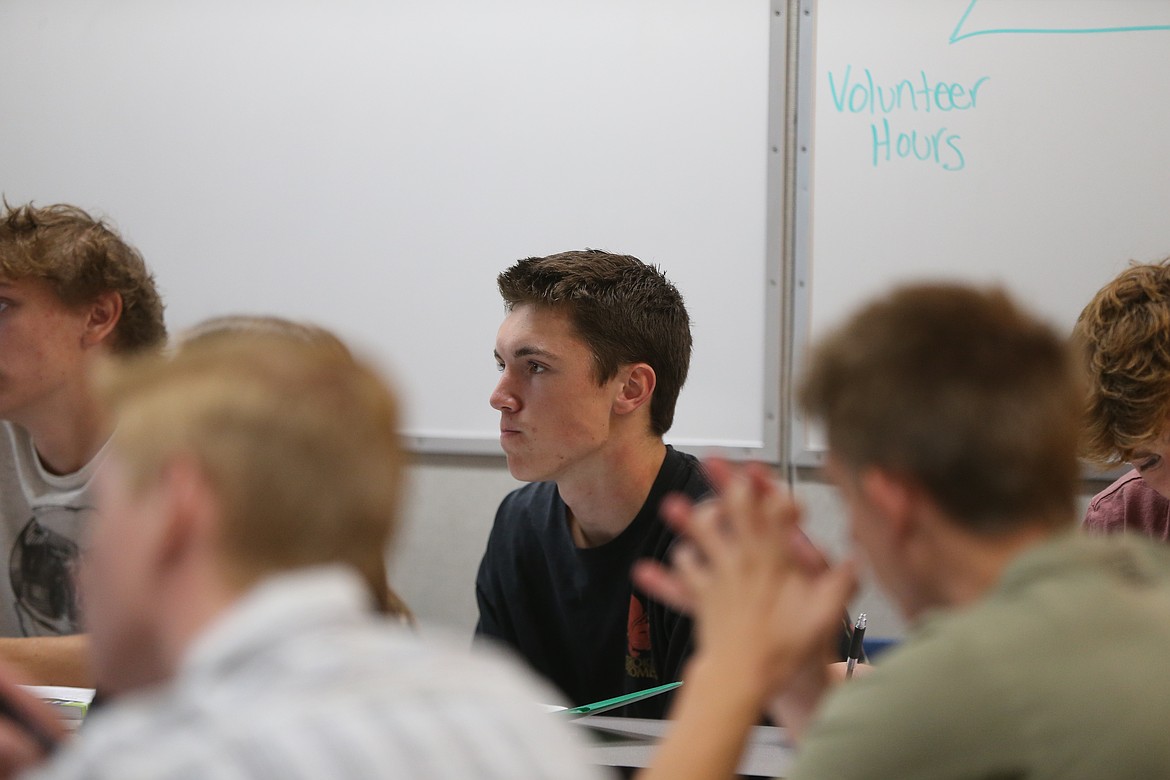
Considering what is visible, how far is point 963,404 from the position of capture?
2.71ft

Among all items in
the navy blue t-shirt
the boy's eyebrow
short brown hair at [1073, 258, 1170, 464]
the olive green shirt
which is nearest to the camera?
the olive green shirt

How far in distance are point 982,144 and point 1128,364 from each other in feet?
3.74

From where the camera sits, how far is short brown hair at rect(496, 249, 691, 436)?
1938 millimetres

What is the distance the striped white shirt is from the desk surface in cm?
58

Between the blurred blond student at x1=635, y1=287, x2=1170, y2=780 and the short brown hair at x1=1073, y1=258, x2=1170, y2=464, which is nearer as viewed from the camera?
the blurred blond student at x1=635, y1=287, x2=1170, y2=780

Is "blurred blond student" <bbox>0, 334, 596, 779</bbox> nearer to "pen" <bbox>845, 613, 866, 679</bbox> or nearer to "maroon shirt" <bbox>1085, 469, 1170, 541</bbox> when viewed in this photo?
"pen" <bbox>845, 613, 866, 679</bbox>

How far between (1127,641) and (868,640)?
1.22 m

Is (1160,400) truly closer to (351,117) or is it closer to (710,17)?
(710,17)

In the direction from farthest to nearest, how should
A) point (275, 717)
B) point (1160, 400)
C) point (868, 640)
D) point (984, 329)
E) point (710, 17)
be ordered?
point (710, 17), point (868, 640), point (1160, 400), point (984, 329), point (275, 717)

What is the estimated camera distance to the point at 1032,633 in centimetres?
75

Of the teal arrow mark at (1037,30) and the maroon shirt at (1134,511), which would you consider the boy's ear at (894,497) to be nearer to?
the maroon shirt at (1134,511)

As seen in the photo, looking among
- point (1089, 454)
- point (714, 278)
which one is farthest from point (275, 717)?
point (714, 278)

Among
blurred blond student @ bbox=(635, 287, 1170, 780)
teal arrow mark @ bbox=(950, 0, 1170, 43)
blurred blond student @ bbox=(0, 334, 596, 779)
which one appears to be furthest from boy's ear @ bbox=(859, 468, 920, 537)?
teal arrow mark @ bbox=(950, 0, 1170, 43)

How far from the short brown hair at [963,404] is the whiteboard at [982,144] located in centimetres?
164
